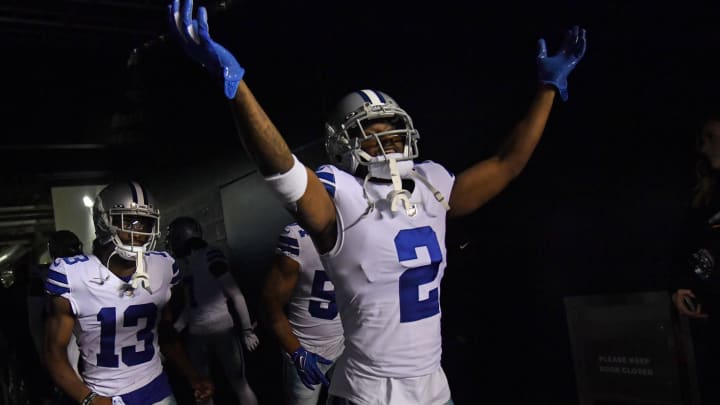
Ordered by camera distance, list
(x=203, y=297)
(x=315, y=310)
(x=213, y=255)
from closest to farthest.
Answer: (x=315, y=310) < (x=213, y=255) < (x=203, y=297)

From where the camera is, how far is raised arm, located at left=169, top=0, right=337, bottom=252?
1710 mm

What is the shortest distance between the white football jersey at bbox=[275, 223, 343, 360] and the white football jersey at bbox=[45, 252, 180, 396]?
83 centimetres

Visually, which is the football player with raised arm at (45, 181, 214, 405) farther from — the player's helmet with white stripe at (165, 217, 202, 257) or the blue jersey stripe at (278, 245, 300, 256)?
the player's helmet with white stripe at (165, 217, 202, 257)

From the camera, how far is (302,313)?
149 inches

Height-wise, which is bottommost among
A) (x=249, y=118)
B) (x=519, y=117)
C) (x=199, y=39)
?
(x=249, y=118)

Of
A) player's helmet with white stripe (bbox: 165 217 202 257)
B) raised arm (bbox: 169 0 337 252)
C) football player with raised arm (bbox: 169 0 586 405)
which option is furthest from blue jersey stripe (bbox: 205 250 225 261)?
raised arm (bbox: 169 0 337 252)

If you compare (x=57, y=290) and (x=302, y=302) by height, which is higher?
(x=57, y=290)

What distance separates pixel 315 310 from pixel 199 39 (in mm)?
2242

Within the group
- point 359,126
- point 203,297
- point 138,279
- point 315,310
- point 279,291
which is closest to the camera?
point 359,126

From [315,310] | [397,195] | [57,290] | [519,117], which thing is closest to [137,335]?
[57,290]

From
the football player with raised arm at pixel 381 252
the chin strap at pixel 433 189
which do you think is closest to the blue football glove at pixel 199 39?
the football player with raised arm at pixel 381 252

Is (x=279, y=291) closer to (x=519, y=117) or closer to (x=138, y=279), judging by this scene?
(x=138, y=279)

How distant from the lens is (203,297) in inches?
207

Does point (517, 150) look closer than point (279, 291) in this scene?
Yes
